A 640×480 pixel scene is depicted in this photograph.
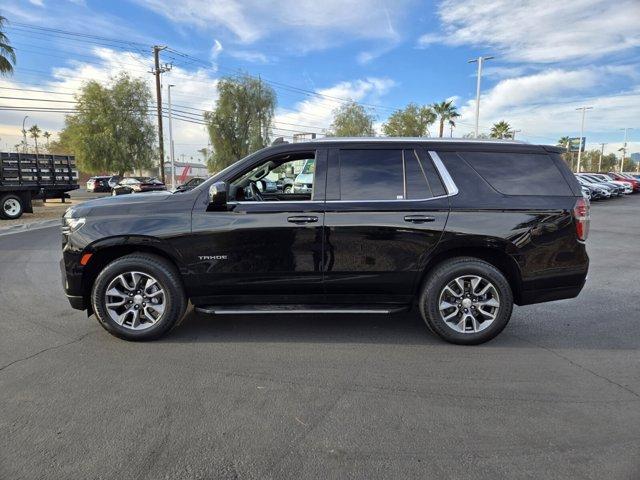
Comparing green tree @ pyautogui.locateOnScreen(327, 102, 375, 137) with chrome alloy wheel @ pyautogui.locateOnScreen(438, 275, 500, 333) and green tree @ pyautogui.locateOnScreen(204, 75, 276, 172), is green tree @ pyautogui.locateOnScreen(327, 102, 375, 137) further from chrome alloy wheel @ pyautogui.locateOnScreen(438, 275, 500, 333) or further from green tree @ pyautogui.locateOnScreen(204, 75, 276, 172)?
chrome alloy wheel @ pyautogui.locateOnScreen(438, 275, 500, 333)

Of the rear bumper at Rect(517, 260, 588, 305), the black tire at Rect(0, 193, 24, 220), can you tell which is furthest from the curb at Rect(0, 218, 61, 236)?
the rear bumper at Rect(517, 260, 588, 305)

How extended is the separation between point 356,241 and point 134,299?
2173 mm

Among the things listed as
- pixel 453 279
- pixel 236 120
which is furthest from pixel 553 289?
pixel 236 120

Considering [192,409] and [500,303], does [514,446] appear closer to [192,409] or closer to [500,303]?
[500,303]

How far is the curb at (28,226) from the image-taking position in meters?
12.8

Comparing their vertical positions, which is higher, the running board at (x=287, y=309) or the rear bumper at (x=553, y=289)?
the rear bumper at (x=553, y=289)

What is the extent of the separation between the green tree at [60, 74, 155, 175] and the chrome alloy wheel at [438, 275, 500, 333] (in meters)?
35.5

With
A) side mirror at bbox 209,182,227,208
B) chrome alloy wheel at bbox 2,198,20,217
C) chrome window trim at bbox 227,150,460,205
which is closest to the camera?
side mirror at bbox 209,182,227,208

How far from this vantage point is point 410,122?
5000cm

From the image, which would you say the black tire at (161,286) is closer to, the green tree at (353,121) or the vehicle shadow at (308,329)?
the vehicle shadow at (308,329)

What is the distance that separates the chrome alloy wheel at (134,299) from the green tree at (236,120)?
4198cm

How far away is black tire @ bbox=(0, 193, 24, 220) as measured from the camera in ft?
48.7

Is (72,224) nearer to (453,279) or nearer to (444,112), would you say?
(453,279)

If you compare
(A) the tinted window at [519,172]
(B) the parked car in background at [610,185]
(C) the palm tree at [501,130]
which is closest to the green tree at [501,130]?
(C) the palm tree at [501,130]
